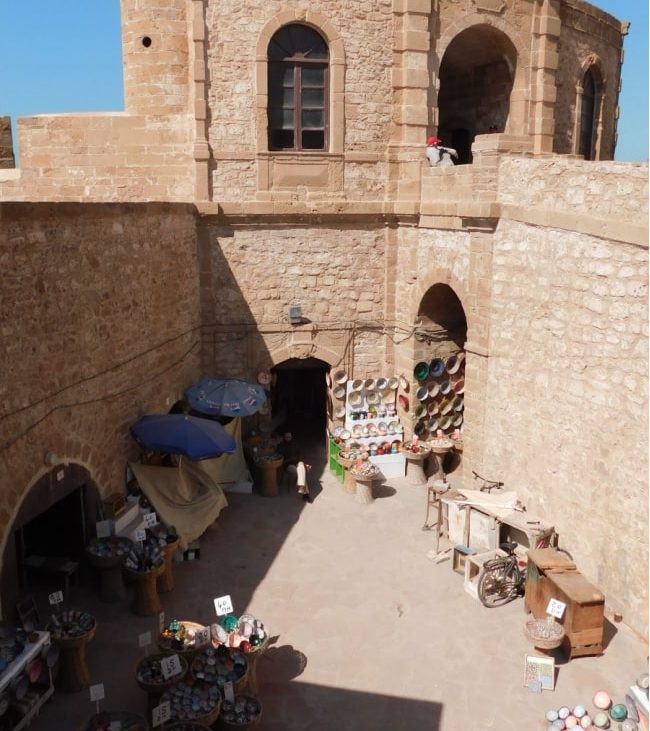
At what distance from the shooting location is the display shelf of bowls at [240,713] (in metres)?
6.68

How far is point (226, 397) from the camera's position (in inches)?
462

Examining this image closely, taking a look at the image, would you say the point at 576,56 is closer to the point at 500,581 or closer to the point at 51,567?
the point at 500,581

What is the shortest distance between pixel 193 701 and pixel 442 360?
850 centimetres

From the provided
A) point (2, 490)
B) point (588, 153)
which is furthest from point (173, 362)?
point (588, 153)

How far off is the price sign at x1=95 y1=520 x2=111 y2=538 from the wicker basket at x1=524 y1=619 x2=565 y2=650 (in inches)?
203

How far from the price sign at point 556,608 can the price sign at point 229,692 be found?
363 cm

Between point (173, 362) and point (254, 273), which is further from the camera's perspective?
point (254, 273)

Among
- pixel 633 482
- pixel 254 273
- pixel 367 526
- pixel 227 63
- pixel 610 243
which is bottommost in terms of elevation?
pixel 367 526

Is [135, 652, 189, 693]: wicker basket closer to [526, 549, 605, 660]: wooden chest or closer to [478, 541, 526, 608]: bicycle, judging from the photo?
[478, 541, 526, 608]: bicycle

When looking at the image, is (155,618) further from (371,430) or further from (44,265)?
(371,430)

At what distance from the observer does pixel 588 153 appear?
16.5m

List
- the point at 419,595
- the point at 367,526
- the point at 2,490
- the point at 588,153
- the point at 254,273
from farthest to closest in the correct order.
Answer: the point at 588,153 < the point at 254,273 < the point at 367,526 < the point at 419,595 < the point at 2,490

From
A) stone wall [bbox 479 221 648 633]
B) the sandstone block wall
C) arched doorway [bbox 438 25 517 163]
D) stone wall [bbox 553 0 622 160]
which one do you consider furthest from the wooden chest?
stone wall [bbox 553 0 622 160]

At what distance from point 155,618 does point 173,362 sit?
4.31 metres
